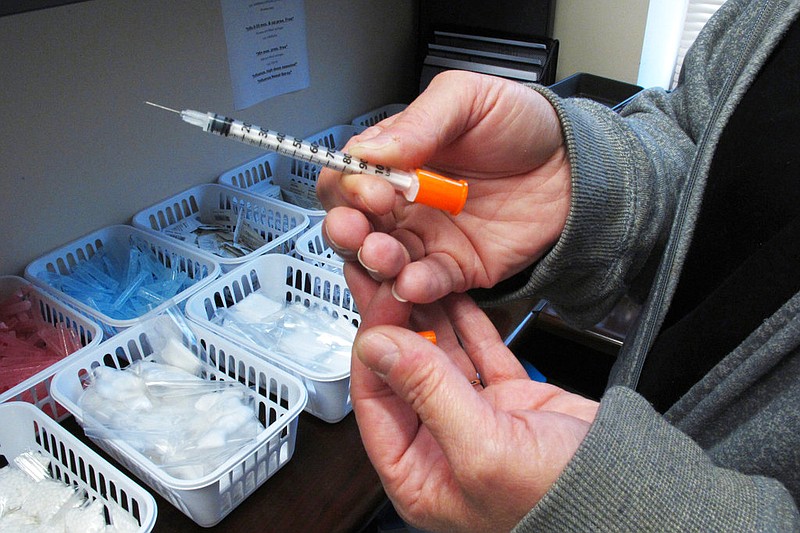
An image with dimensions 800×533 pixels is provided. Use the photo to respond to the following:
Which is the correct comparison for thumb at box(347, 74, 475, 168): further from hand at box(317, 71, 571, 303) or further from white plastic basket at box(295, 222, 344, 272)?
white plastic basket at box(295, 222, 344, 272)

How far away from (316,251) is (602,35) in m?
1.09

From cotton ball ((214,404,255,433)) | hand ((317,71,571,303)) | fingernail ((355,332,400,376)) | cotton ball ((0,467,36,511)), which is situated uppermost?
hand ((317,71,571,303))

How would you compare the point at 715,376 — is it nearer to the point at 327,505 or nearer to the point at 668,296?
the point at 668,296

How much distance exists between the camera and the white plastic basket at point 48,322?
0.83 metres

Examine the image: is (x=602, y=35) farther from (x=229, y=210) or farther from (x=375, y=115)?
(x=229, y=210)

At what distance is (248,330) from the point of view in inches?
39.5

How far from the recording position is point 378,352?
561 millimetres

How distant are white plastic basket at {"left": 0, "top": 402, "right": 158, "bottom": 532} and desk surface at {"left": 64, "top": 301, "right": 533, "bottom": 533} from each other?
0.15ft

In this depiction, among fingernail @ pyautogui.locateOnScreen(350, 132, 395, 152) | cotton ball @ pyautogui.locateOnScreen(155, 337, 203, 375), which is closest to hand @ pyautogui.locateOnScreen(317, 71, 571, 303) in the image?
fingernail @ pyautogui.locateOnScreen(350, 132, 395, 152)

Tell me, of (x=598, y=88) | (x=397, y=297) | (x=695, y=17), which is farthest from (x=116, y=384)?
(x=695, y=17)

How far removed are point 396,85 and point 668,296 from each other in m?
1.28

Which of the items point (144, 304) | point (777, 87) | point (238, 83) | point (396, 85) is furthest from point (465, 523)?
point (396, 85)

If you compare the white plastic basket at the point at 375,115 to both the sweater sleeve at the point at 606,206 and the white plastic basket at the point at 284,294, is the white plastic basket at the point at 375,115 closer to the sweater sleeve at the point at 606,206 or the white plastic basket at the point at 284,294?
the white plastic basket at the point at 284,294

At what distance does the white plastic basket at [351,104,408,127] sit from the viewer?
64.6 inches
